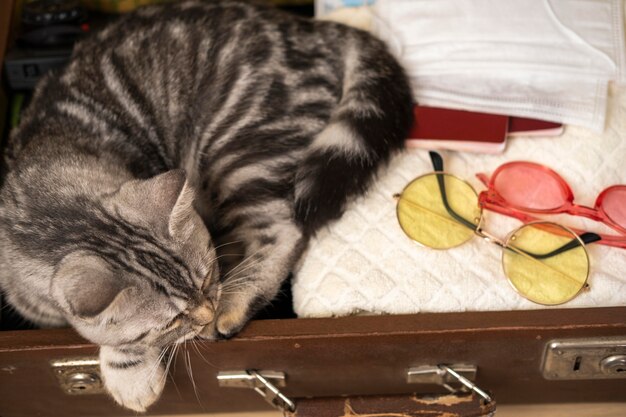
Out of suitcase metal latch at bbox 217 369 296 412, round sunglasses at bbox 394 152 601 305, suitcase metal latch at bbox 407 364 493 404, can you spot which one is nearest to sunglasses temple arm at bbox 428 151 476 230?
round sunglasses at bbox 394 152 601 305

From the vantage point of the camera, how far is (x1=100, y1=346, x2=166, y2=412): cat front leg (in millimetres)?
1031

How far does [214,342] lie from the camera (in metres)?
1.02

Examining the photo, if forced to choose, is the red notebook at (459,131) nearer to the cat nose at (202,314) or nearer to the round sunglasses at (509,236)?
the round sunglasses at (509,236)

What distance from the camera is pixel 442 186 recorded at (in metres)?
1.19

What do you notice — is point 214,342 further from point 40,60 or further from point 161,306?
point 40,60

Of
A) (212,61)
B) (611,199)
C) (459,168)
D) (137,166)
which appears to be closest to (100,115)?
(137,166)

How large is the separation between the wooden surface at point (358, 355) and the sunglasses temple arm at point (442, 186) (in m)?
0.21

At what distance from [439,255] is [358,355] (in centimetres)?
23

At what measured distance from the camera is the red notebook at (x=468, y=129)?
4.05 ft

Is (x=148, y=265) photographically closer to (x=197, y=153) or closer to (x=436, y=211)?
(x=197, y=153)

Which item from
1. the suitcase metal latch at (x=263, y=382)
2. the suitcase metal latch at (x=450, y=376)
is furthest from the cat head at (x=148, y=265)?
the suitcase metal latch at (x=450, y=376)

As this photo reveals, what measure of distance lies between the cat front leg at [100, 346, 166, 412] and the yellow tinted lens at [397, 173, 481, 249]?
1.51ft

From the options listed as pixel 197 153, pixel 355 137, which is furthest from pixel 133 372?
pixel 355 137

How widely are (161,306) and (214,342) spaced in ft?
0.38
